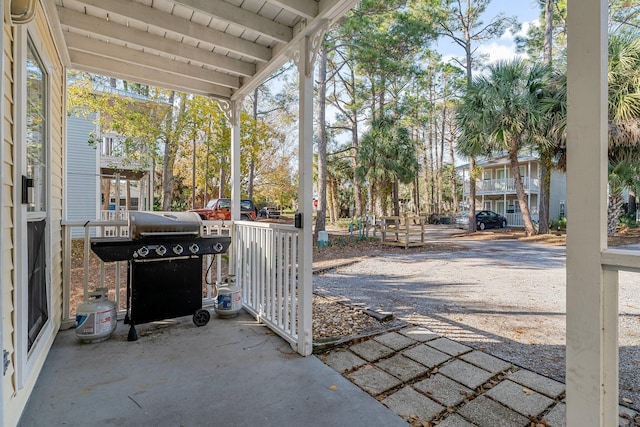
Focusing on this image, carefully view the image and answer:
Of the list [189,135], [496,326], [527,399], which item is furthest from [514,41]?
[527,399]

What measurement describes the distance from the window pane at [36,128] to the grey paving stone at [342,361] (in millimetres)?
2230

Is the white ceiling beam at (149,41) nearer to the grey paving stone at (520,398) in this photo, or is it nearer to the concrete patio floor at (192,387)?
the concrete patio floor at (192,387)

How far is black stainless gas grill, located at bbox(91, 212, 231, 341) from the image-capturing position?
279cm

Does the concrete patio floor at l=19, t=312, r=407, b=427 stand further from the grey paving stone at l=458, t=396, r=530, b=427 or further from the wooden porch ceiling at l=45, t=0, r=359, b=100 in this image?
the wooden porch ceiling at l=45, t=0, r=359, b=100

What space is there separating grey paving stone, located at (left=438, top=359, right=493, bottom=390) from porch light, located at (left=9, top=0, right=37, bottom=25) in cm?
319

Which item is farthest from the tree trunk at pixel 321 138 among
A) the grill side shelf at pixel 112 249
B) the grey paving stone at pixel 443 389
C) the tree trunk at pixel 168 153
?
the grey paving stone at pixel 443 389

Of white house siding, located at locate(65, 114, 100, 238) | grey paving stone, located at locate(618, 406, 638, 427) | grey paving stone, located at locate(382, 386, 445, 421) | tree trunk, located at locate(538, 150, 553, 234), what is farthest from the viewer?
tree trunk, located at locate(538, 150, 553, 234)

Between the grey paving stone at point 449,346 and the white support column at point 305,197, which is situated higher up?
the white support column at point 305,197

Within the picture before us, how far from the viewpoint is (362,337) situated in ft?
9.53

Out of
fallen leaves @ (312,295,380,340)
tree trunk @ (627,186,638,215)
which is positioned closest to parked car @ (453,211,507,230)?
tree trunk @ (627,186,638,215)

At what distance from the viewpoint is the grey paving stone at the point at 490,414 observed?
5.84ft

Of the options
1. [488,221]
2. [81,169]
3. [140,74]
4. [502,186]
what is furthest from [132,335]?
[502,186]

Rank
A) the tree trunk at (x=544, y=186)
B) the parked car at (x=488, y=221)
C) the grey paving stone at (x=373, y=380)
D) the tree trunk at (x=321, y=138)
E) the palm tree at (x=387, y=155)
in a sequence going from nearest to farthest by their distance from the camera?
1. the grey paving stone at (x=373, y=380)
2. the tree trunk at (x=321, y=138)
3. the tree trunk at (x=544, y=186)
4. the palm tree at (x=387, y=155)
5. the parked car at (x=488, y=221)

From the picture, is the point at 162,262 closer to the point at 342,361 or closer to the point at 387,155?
the point at 342,361
